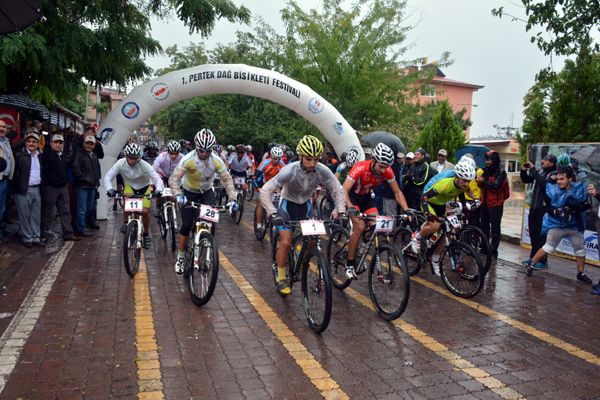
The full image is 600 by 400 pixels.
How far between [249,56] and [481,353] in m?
28.8

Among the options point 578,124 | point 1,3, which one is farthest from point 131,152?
point 578,124

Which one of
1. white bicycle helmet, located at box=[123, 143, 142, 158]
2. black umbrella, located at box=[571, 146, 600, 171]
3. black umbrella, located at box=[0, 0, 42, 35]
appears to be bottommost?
white bicycle helmet, located at box=[123, 143, 142, 158]

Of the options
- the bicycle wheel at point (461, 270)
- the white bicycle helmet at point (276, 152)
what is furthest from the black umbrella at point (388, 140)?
the bicycle wheel at point (461, 270)

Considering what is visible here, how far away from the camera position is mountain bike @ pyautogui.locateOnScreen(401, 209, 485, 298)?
6.79 metres

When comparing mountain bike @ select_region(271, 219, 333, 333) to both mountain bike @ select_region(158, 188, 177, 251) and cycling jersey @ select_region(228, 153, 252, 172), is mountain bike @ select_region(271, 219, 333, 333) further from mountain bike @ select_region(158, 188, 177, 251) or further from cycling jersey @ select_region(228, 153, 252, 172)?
cycling jersey @ select_region(228, 153, 252, 172)

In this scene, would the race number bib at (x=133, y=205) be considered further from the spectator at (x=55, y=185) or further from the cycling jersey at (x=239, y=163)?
the cycling jersey at (x=239, y=163)

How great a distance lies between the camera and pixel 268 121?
29.7 metres

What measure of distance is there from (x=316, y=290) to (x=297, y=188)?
1473mm

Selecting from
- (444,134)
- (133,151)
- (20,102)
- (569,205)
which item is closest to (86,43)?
(20,102)

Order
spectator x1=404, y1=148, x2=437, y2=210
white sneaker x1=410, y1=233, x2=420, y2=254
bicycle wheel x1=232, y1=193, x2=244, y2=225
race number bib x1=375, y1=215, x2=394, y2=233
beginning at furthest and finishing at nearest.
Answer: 1. bicycle wheel x1=232, y1=193, x2=244, y2=225
2. spectator x1=404, y1=148, x2=437, y2=210
3. white sneaker x1=410, y1=233, x2=420, y2=254
4. race number bib x1=375, y1=215, x2=394, y2=233

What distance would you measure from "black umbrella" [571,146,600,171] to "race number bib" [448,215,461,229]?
4204 mm

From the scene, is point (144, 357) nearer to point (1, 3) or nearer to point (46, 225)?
point (1, 3)

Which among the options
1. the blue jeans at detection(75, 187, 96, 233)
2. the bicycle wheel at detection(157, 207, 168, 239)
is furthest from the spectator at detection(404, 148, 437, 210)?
the blue jeans at detection(75, 187, 96, 233)

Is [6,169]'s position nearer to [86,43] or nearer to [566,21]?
[86,43]
